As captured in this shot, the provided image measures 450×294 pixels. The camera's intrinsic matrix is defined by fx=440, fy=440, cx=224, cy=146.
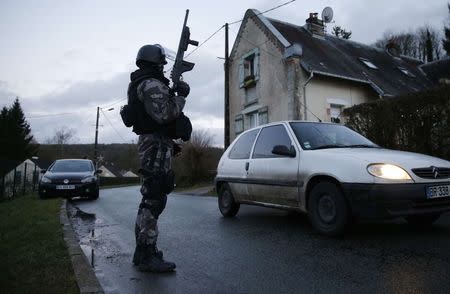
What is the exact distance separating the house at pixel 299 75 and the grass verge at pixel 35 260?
14.9 m

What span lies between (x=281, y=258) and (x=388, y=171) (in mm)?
1544

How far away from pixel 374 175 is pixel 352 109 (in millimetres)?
6301

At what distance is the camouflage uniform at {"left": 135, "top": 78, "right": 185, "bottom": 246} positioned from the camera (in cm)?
416

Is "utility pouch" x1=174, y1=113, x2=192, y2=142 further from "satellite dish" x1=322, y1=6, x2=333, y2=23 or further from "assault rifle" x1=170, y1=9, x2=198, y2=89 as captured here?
"satellite dish" x1=322, y1=6, x2=333, y2=23

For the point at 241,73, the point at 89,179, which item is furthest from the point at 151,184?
the point at 241,73

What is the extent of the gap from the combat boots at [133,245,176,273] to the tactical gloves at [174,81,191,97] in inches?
59.8

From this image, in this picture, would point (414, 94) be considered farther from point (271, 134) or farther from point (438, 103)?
point (271, 134)

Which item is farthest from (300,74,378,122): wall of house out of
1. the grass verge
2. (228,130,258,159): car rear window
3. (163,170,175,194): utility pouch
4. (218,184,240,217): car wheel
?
(163,170,175,194): utility pouch

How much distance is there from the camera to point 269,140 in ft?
22.0

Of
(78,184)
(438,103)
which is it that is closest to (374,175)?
(438,103)

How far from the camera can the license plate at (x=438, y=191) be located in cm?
483

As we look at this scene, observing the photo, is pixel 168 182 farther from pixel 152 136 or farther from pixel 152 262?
pixel 152 262

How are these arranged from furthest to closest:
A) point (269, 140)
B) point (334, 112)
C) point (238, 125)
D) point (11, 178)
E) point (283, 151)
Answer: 1. point (238, 125)
2. point (334, 112)
3. point (11, 178)
4. point (269, 140)
5. point (283, 151)

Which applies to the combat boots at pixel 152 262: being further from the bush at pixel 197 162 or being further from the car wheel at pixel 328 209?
the bush at pixel 197 162
